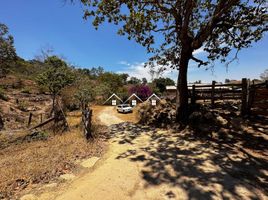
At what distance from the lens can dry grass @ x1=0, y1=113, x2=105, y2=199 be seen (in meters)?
4.24

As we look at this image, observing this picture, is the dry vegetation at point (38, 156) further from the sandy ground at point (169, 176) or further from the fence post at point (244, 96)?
the fence post at point (244, 96)

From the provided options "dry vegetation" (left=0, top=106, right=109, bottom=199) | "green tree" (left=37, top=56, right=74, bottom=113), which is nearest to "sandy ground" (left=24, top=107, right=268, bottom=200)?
"dry vegetation" (left=0, top=106, right=109, bottom=199)

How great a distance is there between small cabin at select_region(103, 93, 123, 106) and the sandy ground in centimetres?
2343

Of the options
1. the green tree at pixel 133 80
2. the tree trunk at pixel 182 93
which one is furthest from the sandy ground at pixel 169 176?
the green tree at pixel 133 80

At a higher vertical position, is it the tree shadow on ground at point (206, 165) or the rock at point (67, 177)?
the tree shadow on ground at point (206, 165)

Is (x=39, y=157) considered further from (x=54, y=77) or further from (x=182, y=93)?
(x=54, y=77)

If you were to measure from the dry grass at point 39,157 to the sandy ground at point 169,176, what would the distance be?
0.74 m

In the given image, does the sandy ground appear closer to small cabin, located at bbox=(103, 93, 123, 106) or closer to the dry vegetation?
the dry vegetation

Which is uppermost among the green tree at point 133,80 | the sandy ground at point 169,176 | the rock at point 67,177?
the green tree at point 133,80

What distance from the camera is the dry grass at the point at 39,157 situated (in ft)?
13.9

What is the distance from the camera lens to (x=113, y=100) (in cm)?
3025

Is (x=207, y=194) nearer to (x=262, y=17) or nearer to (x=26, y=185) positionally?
(x=26, y=185)

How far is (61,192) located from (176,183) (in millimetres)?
2671

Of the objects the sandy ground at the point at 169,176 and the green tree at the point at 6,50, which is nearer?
the sandy ground at the point at 169,176
